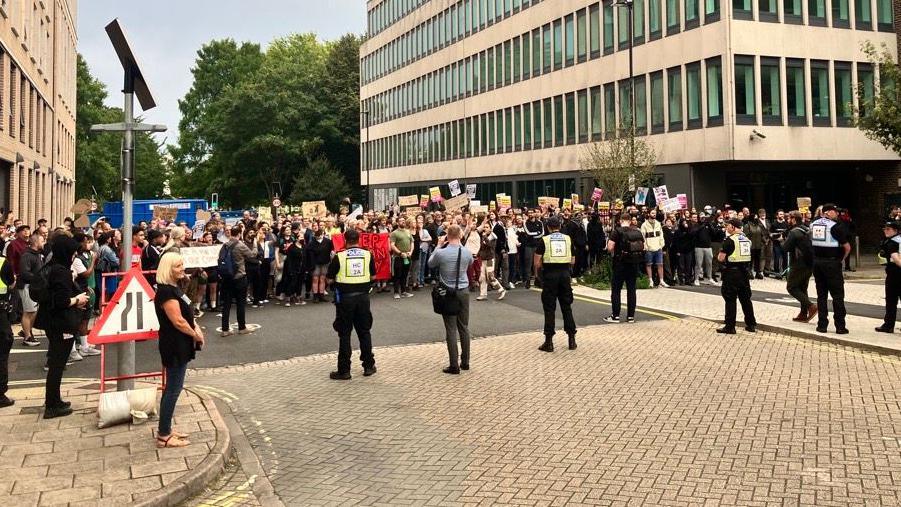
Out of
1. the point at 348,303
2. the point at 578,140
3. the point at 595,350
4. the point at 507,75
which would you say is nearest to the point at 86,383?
the point at 348,303

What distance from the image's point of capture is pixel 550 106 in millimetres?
41656

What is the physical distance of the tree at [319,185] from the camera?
63875 mm

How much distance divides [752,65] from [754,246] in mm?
12739

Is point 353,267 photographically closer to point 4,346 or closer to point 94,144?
point 4,346

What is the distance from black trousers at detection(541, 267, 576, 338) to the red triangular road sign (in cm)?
551

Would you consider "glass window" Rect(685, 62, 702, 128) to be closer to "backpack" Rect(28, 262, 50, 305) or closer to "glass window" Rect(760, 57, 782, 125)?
"glass window" Rect(760, 57, 782, 125)

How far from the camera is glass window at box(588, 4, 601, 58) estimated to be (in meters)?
37.2

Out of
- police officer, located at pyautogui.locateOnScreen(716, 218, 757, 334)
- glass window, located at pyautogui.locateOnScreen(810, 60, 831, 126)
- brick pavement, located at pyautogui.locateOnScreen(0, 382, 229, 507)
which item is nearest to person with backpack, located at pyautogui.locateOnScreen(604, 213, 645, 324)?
police officer, located at pyautogui.locateOnScreen(716, 218, 757, 334)

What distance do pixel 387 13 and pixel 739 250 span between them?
59074 mm

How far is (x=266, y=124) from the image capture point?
217 feet

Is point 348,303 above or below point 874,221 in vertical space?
below

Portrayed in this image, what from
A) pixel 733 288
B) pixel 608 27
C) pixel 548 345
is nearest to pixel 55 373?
pixel 548 345

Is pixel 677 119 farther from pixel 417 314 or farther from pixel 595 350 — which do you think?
pixel 595 350

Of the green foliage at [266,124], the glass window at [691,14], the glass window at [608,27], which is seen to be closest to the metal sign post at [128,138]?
the glass window at [691,14]
